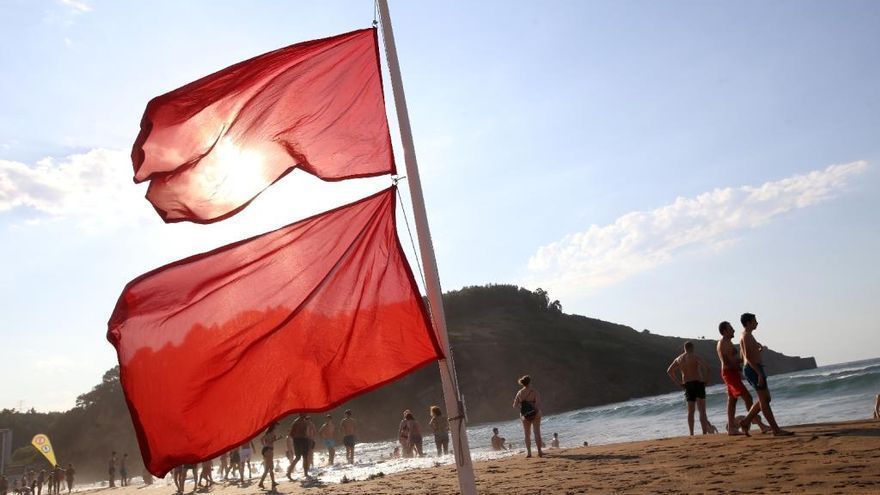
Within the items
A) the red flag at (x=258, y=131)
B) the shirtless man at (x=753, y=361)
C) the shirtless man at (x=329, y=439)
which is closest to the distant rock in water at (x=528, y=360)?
the shirtless man at (x=329, y=439)

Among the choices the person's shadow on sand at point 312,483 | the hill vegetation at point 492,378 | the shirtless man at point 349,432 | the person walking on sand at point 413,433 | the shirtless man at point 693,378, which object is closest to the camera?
the shirtless man at point 693,378

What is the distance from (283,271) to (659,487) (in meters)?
5.97

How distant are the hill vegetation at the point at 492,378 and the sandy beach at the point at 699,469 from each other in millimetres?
61247

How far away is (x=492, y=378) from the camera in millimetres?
84375

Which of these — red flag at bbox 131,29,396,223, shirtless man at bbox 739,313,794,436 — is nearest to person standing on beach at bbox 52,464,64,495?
shirtless man at bbox 739,313,794,436

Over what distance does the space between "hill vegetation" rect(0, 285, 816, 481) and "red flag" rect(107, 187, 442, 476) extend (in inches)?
2754

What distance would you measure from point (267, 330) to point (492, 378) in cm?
8046

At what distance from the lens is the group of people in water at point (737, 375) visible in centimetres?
1130

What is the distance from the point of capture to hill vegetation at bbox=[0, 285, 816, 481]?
267 feet

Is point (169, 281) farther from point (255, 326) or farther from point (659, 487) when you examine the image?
point (659, 487)

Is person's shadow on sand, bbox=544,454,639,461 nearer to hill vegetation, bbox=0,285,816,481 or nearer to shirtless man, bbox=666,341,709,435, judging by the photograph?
shirtless man, bbox=666,341,709,435

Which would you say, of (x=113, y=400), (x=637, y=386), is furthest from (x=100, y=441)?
(x=637, y=386)

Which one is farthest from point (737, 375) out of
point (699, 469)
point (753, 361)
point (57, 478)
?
point (57, 478)

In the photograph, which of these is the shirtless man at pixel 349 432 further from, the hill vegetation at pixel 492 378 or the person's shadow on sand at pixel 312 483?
the hill vegetation at pixel 492 378
